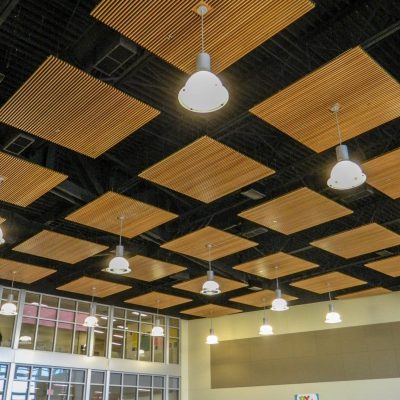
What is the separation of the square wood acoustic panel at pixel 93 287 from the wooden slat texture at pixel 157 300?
119cm

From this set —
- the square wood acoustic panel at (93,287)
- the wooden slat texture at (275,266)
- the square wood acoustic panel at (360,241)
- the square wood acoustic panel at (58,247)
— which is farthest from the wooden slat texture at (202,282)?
the square wood acoustic panel at (58,247)

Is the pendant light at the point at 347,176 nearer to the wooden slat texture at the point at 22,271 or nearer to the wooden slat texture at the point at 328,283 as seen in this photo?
the wooden slat texture at the point at 328,283

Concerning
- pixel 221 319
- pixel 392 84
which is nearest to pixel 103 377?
pixel 221 319

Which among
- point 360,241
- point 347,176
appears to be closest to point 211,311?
point 360,241

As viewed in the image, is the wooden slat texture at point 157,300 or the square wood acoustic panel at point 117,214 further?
the wooden slat texture at point 157,300

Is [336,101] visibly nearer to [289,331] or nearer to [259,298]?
[259,298]

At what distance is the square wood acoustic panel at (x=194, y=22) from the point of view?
508cm

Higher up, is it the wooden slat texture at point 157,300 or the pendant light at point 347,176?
the wooden slat texture at point 157,300

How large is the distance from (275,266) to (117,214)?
5890mm

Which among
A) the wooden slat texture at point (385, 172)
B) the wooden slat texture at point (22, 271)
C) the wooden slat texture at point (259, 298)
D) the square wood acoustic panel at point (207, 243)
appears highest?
the wooden slat texture at point (22, 271)

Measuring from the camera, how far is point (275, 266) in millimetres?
14000

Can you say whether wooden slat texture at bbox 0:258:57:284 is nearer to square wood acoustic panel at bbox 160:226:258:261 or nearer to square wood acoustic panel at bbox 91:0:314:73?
square wood acoustic panel at bbox 160:226:258:261

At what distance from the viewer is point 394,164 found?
8258mm

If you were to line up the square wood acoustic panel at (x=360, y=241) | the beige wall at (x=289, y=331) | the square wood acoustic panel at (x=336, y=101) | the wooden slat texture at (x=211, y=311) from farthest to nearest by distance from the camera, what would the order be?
the wooden slat texture at (x=211, y=311) < the beige wall at (x=289, y=331) < the square wood acoustic panel at (x=360, y=241) < the square wood acoustic panel at (x=336, y=101)
